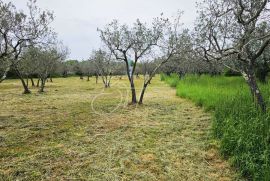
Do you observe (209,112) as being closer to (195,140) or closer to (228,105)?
(228,105)

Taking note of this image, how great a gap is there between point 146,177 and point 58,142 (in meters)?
4.32

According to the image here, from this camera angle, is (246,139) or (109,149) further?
(109,149)

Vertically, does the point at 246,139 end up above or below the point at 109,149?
above

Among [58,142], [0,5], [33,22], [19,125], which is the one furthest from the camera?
[33,22]

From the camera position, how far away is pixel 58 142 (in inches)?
371

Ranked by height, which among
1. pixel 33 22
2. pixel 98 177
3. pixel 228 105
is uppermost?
pixel 33 22

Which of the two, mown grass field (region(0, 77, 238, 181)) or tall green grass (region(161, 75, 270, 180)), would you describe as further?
mown grass field (region(0, 77, 238, 181))

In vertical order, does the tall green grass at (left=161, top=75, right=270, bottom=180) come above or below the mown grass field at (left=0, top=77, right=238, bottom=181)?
above

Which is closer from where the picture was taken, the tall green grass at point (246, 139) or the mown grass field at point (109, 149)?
the tall green grass at point (246, 139)

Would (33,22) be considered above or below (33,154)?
above

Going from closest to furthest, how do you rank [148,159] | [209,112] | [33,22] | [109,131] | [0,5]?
[148,159], [109,131], [0,5], [209,112], [33,22]

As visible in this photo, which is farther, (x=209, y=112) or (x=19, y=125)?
(x=209, y=112)

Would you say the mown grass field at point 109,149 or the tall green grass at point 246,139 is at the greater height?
the tall green grass at point 246,139

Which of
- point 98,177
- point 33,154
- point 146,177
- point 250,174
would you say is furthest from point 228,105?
point 33,154
